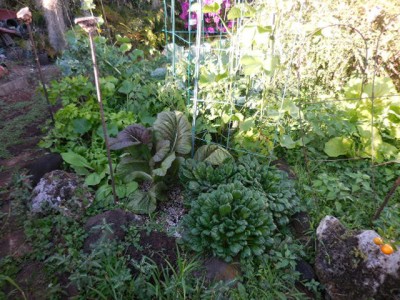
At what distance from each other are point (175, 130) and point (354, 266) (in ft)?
5.23

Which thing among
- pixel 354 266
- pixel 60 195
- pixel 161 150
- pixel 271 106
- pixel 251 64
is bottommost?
pixel 354 266

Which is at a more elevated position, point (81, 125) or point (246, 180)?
point (81, 125)

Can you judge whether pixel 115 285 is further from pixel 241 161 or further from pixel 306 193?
Answer: pixel 306 193

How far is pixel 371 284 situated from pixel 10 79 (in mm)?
4965

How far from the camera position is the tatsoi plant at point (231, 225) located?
1678mm

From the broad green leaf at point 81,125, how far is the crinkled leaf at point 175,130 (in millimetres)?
688

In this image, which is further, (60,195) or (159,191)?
(159,191)

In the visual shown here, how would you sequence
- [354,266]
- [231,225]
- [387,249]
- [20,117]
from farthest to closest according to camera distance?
[20,117]
[231,225]
[354,266]
[387,249]

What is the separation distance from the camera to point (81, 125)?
248 cm

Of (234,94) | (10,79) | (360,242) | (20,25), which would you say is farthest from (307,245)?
(20,25)

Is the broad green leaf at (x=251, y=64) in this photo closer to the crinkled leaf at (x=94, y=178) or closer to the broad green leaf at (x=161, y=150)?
the broad green leaf at (x=161, y=150)

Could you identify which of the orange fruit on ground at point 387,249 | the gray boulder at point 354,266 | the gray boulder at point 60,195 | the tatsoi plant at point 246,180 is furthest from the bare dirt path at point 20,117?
the orange fruit on ground at point 387,249

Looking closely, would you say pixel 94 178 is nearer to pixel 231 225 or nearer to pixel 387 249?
pixel 231 225

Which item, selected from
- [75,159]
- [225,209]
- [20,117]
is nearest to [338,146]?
[225,209]
